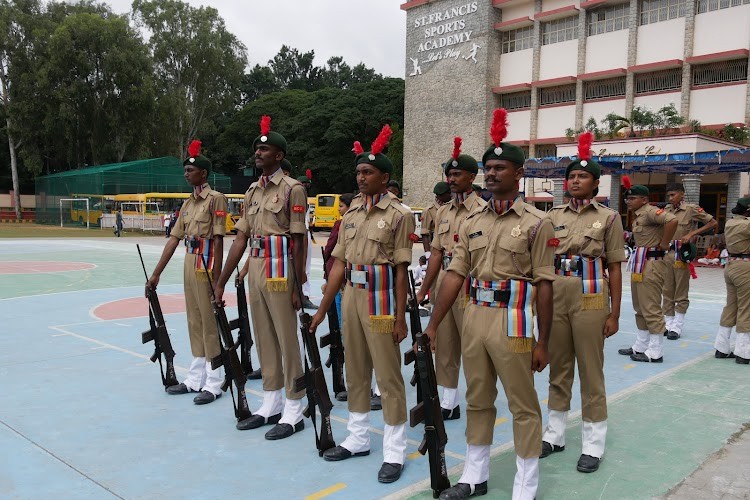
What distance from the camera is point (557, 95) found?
3344cm

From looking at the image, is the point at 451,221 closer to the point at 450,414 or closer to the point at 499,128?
the point at 450,414

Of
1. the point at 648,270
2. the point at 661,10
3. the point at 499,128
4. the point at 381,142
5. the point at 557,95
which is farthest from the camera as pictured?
the point at 557,95

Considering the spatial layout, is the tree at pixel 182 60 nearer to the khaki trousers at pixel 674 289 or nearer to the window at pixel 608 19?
the window at pixel 608 19

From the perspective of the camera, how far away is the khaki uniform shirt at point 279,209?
495 centimetres

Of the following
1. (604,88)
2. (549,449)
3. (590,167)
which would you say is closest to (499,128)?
Result: (590,167)

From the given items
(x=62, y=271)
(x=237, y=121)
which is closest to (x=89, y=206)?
(x=237, y=121)

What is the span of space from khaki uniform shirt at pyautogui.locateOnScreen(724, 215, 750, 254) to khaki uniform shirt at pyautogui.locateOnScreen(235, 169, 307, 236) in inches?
210

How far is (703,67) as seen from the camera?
92.4ft

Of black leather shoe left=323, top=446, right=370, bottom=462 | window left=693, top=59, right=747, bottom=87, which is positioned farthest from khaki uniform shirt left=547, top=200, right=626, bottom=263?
window left=693, top=59, right=747, bottom=87

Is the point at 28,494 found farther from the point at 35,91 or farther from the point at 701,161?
the point at 35,91

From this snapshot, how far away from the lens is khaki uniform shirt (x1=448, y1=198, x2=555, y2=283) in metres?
3.57

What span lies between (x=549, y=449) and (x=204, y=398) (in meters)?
3.00

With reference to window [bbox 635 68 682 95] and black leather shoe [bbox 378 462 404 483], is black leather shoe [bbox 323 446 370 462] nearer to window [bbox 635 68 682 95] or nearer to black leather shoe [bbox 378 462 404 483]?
black leather shoe [bbox 378 462 404 483]

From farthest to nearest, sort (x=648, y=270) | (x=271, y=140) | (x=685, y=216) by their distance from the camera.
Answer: (x=685, y=216), (x=648, y=270), (x=271, y=140)
